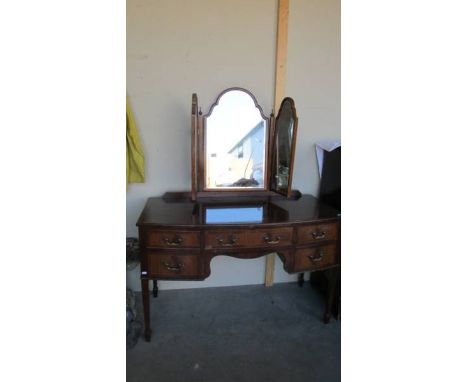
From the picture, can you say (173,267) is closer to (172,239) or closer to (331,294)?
(172,239)

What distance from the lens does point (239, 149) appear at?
6.20 feet

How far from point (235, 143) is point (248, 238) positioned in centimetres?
62

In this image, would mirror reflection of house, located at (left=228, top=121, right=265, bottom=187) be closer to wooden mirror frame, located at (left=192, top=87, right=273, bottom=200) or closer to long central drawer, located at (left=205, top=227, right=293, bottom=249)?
wooden mirror frame, located at (left=192, top=87, right=273, bottom=200)

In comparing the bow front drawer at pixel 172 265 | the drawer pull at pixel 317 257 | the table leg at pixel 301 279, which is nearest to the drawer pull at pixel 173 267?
the bow front drawer at pixel 172 265

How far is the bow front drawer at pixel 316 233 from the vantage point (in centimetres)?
162

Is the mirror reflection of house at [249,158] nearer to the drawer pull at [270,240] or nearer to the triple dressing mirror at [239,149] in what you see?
the triple dressing mirror at [239,149]

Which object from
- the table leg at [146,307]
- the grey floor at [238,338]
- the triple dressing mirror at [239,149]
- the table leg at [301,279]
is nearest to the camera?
the grey floor at [238,338]

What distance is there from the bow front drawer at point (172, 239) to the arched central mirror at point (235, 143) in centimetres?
44

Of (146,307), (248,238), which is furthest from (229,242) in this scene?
(146,307)
